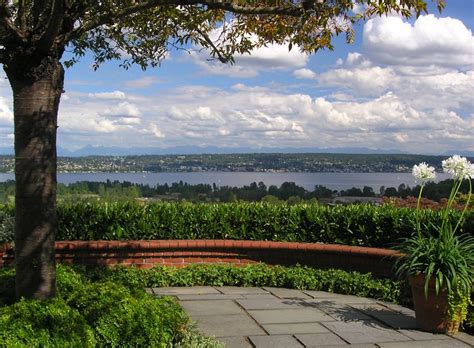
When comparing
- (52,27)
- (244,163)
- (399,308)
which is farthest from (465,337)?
(244,163)

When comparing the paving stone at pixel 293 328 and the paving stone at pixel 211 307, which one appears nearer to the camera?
the paving stone at pixel 293 328

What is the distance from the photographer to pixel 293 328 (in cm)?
582

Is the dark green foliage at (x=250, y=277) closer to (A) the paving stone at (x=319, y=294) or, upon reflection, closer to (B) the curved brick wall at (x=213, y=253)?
(A) the paving stone at (x=319, y=294)

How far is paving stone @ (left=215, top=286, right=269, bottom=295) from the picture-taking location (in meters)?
7.78

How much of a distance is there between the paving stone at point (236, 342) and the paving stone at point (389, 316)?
1730 mm

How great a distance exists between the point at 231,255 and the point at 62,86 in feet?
15.0

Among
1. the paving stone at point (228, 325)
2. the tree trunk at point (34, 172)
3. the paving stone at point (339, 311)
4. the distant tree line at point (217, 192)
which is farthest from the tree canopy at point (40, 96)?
the distant tree line at point (217, 192)

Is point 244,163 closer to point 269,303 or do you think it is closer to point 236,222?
point 236,222

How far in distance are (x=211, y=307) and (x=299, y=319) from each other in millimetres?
1149

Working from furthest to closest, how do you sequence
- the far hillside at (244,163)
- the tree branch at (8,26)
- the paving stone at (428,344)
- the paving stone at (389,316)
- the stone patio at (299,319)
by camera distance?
1. the far hillside at (244,163)
2. the paving stone at (389,316)
3. the stone patio at (299,319)
4. the paving stone at (428,344)
5. the tree branch at (8,26)

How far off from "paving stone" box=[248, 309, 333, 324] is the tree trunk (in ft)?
7.86

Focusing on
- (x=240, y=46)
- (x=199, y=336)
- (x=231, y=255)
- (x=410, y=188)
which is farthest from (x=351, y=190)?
(x=199, y=336)

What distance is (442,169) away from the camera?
6305mm

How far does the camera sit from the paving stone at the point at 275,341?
518 cm
